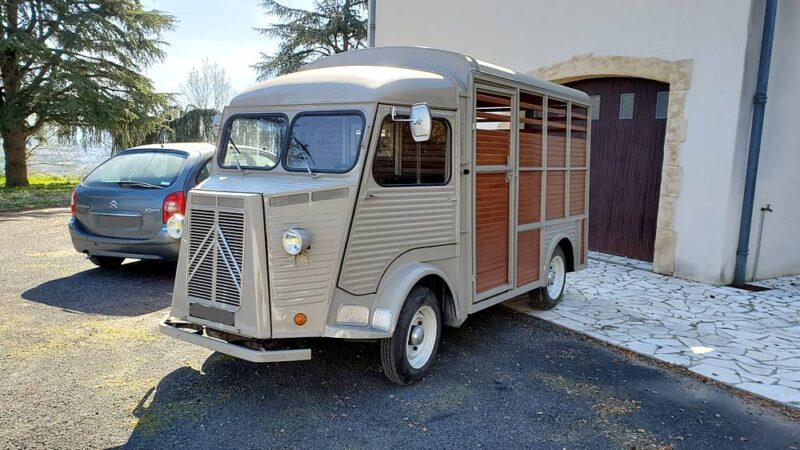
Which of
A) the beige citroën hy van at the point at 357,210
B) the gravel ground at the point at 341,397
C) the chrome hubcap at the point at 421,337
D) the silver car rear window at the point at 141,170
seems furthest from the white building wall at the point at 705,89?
the silver car rear window at the point at 141,170

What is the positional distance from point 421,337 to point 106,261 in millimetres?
4711

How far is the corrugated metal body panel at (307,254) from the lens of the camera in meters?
3.38

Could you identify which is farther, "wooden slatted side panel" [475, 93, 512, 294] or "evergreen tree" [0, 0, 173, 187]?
"evergreen tree" [0, 0, 173, 187]

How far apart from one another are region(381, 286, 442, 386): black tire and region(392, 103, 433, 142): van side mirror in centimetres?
114

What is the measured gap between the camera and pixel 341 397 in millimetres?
3791

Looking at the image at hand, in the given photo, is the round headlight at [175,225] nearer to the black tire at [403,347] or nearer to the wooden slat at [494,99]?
the black tire at [403,347]

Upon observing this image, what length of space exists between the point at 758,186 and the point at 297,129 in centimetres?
642

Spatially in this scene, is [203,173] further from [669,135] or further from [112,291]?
[669,135]

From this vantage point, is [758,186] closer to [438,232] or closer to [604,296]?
[604,296]

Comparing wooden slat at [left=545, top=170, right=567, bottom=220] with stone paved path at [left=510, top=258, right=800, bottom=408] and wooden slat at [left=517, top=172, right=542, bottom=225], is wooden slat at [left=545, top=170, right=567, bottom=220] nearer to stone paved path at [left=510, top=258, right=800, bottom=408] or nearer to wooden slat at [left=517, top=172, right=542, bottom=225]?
wooden slat at [left=517, top=172, right=542, bottom=225]

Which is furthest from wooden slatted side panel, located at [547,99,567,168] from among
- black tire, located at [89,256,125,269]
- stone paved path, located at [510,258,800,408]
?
black tire, located at [89,256,125,269]

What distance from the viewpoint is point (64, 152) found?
2058 cm

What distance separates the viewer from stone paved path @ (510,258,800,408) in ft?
14.7

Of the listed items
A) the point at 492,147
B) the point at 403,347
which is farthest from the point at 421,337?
the point at 492,147
